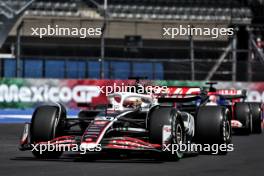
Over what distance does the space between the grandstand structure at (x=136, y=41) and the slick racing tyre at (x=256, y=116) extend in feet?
26.1

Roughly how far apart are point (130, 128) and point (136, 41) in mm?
22761

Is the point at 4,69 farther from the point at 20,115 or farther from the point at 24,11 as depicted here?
the point at 24,11

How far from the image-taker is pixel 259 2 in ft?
110

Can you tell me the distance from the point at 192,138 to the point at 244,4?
24042 millimetres

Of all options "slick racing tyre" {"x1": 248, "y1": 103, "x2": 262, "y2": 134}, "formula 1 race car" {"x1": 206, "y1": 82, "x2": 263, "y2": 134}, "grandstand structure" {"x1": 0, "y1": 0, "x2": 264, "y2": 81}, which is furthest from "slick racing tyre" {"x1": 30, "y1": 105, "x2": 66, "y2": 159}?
"grandstand structure" {"x1": 0, "y1": 0, "x2": 264, "y2": 81}

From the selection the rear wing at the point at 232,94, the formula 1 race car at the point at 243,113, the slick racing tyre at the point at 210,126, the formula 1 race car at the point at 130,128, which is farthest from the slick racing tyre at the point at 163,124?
the rear wing at the point at 232,94

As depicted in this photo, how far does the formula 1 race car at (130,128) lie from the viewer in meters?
9.41

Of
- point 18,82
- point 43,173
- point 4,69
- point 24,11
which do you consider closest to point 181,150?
point 43,173

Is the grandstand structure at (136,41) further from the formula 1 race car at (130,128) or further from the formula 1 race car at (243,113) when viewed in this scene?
the formula 1 race car at (130,128)

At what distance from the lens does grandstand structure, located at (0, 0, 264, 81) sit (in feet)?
84.9

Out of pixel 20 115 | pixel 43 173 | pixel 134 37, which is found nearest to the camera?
pixel 43 173

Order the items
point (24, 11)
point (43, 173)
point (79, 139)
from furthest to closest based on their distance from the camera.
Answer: point (24, 11) < point (79, 139) < point (43, 173)

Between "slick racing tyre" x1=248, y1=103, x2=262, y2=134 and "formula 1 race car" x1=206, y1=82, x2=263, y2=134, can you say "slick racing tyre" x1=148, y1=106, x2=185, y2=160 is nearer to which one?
"formula 1 race car" x1=206, y1=82, x2=263, y2=134

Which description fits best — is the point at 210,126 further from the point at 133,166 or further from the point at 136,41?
the point at 136,41
